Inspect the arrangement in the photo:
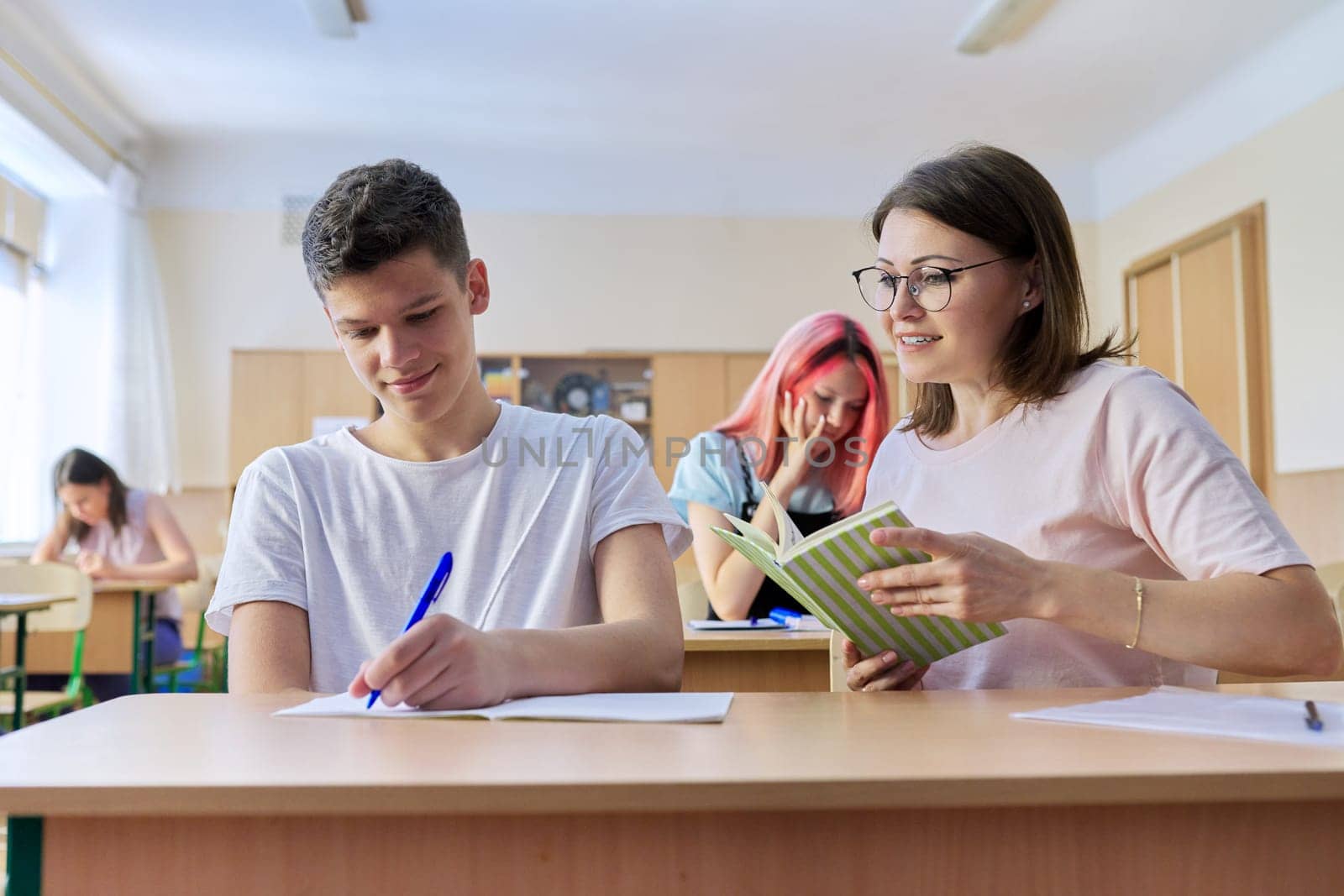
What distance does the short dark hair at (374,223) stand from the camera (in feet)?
4.56

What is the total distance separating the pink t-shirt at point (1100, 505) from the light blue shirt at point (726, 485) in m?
1.44

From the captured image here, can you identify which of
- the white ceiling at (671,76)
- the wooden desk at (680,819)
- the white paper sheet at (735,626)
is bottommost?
the white paper sheet at (735,626)

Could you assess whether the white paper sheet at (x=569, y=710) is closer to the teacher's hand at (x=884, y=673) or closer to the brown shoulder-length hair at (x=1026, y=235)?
the teacher's hand at (x=884, y=673)

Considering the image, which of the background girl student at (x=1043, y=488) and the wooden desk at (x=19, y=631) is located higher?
the background girl student at (x=1043, y=488)

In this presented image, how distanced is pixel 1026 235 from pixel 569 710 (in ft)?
3.11

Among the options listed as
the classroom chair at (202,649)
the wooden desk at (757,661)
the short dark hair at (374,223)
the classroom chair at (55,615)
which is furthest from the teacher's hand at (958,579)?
the classroom chair at (202,649)

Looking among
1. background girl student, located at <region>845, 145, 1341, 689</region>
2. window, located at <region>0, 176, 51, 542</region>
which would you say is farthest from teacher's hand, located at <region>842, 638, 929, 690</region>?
window, located at <region>0, 176, 51, 542</region>

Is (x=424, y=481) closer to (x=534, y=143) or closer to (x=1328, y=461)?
(x=1328, y=461)

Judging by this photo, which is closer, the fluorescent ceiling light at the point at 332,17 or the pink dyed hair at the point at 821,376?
the pink dyed hair at the point at 821,376

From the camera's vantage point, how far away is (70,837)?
2.66ft

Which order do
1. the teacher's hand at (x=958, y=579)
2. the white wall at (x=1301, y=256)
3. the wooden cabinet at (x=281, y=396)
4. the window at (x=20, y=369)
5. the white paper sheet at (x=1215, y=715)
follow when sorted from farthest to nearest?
1. the wooden cabinet at (x=281, y=396)
2. the window at (x=20, y=369)
3. the white wall at (x=1301, y=256)
4. the teacher's hand at (x=958, y=579)
5. the white paper sheet at (x=1215, y=715)

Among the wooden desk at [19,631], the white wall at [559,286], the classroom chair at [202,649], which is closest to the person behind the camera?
the wooden desk at [19,631]

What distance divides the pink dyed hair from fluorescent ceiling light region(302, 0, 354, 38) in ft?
12.2

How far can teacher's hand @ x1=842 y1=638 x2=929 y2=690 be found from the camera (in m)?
1.43
